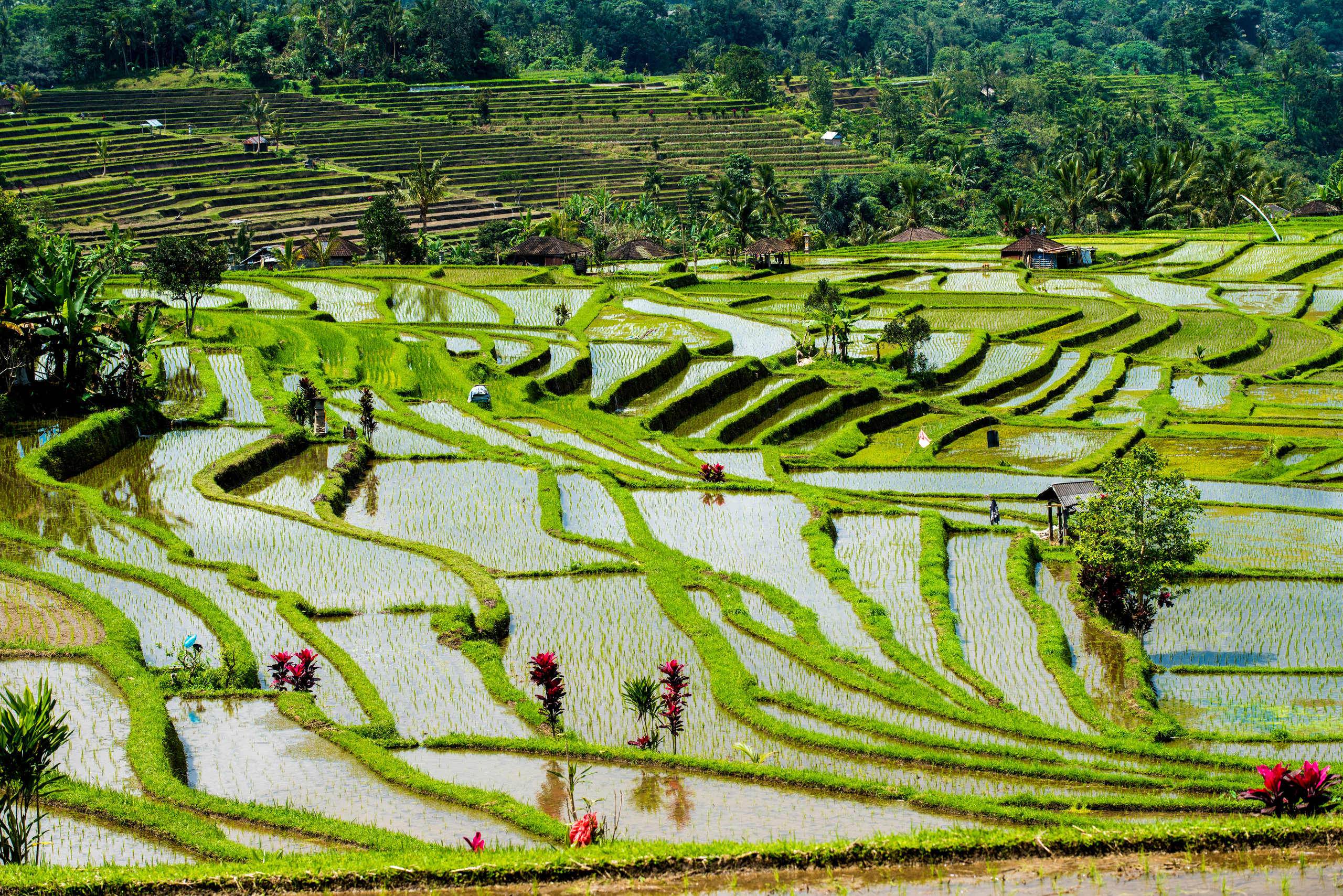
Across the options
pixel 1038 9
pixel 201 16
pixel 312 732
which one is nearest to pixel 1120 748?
pixel 312 732

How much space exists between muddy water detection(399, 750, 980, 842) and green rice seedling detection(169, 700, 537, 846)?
1.55 feet

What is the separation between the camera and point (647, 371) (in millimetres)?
25828

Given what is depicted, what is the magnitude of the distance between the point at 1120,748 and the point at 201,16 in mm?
79059

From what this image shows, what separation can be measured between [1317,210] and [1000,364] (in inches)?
1317

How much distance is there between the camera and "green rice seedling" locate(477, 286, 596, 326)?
1292 inches

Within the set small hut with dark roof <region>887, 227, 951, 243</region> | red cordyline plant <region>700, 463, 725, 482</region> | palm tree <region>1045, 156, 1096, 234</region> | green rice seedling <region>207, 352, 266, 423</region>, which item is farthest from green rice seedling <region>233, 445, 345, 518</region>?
palm tree <region>1045, 156, 1096, 234</region>

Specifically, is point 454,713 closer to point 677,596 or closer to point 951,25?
point 677,596

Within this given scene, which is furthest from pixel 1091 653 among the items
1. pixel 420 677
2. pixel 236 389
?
pixel 236 389

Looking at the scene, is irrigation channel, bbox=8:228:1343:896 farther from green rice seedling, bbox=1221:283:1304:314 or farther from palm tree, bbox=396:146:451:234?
palm tree, bbox=396:146:451:234

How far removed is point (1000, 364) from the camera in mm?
28922

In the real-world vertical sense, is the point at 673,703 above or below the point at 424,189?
above

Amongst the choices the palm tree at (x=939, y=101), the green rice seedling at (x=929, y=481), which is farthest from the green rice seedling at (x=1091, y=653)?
the palm tree at (x=939, y=101)

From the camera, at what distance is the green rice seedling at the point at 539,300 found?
3281cm

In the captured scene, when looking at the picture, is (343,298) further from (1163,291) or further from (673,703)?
(673,703)
